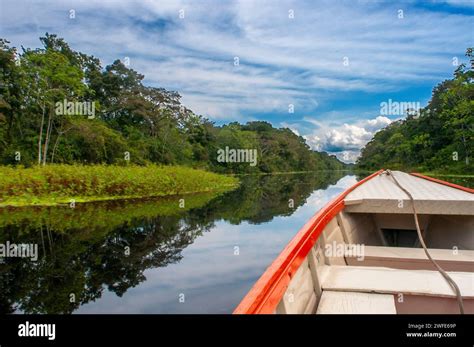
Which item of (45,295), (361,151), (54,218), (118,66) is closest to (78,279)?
(45,295)

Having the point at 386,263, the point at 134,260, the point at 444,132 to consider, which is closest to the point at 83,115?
the point at 134,260

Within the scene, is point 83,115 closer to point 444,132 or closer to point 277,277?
point 277,277

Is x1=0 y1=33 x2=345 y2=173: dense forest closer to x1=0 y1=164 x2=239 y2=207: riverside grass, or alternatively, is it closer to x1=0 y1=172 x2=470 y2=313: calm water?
x1=0 y1=164 x2=239 y2=207: riverside grass

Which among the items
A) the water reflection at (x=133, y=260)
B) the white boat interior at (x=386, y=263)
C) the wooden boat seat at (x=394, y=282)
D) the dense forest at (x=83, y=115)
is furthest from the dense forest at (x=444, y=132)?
the wooden boat seat at (x=394, y=282)

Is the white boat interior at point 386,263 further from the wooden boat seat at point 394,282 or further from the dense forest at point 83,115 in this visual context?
the dense forest at point 83,115

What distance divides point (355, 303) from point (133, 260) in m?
3.95

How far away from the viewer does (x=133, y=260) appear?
521 centimetres

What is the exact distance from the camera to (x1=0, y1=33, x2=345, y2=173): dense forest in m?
17.8

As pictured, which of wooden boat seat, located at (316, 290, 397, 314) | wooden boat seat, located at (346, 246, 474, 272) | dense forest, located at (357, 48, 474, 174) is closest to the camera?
wooden boat seat, located at (316, 290, 397, 314)

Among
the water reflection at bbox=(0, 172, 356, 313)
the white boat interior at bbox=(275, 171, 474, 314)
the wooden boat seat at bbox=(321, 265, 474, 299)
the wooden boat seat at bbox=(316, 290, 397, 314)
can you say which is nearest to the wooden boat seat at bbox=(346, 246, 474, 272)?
the white boat interior at bbox=(275, 171, 474, 314)

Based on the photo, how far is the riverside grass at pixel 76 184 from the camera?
35.1 feet

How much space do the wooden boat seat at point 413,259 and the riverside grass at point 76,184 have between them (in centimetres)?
1013

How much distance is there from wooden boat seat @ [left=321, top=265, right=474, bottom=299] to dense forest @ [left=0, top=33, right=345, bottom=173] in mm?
18094

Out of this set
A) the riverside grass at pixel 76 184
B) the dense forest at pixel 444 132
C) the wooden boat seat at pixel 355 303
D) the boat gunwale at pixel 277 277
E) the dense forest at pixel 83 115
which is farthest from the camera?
the dense forest at pixel 444 132
